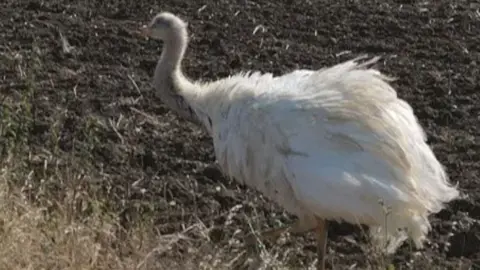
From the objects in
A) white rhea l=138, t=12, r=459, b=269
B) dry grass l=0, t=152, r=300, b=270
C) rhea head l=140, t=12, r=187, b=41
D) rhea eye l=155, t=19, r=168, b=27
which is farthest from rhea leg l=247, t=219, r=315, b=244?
rhea eye l=155, t=19, r=168, b=27

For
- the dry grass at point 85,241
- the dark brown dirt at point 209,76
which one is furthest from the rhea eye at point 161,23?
the dry grass at point 85,241

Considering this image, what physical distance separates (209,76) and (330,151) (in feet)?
10.6

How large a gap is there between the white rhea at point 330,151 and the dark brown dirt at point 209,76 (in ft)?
1.23

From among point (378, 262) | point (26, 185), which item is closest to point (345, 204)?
point (378, 262)

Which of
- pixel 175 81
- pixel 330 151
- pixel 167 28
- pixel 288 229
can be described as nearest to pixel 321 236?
pixel 288 229

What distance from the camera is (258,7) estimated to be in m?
11.7

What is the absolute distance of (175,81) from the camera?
8.27 m

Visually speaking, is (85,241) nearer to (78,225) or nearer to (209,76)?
(78,225)

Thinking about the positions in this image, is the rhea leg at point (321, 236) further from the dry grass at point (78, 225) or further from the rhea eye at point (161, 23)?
the rhea eye at point (161, 23)

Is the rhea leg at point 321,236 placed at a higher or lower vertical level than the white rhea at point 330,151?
lower

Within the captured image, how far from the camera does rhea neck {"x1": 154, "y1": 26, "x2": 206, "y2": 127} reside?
8.09 m

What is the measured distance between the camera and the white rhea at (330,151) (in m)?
6.82

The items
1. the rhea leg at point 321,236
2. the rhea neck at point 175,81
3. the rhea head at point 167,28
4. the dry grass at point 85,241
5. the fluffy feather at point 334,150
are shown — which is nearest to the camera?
the dry grass at point 85,241

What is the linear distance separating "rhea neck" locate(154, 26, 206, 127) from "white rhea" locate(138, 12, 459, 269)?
381 millimetres
